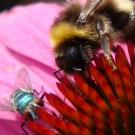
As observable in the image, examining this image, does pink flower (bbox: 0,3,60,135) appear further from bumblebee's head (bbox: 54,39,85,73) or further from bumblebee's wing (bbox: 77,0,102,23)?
bumblebee's wing (bbox: 77,0,102,23)

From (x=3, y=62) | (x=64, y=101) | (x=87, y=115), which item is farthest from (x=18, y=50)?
(x=87, y=115)

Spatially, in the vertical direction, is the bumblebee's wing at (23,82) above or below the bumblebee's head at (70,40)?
above

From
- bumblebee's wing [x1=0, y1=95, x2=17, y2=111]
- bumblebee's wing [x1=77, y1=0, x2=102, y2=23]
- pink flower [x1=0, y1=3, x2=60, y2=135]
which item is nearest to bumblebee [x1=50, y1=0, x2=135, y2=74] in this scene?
bumblebee's wing [x1=77, y1=0, x2=102, y2=23]

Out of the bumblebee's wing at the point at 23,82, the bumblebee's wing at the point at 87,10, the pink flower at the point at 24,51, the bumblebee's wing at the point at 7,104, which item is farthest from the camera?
the pink flower at the point at 24,51

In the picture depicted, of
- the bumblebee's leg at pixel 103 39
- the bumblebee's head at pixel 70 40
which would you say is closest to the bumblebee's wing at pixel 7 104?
the bumblebee's head at pixel 70 40

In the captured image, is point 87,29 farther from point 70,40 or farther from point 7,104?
point 7,104

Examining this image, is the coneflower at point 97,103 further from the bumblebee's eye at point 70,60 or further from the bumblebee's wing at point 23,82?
the bumblebee's wing at point 23,82

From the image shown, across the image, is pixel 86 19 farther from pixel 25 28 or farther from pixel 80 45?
pixel 25 28
